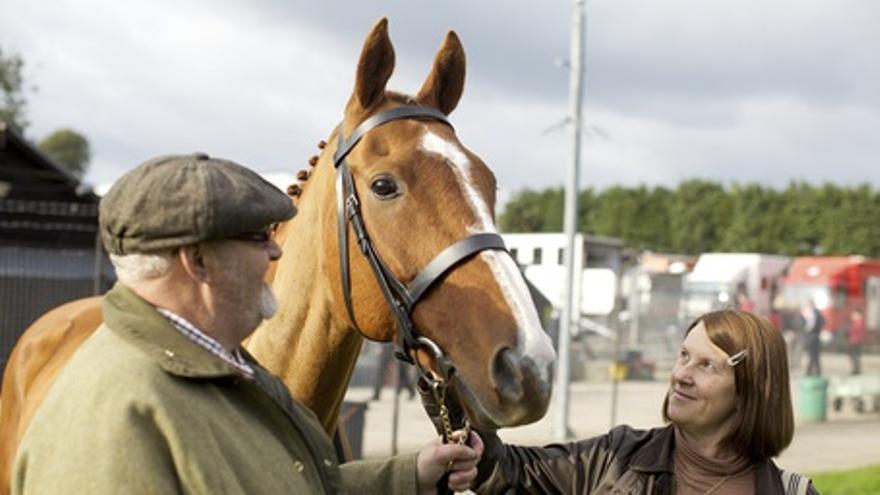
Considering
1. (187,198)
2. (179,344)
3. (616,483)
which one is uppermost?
(187,198)

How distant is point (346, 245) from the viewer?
3.22m

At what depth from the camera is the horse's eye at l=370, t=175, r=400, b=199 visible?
3.12 meters

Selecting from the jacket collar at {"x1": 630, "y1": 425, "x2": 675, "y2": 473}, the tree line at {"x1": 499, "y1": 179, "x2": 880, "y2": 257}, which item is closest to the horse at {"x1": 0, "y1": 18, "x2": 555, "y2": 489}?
the jacket collar at {"x1": 630, "y1": 425, "x2": 675, "y2": 473}

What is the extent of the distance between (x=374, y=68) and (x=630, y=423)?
13.4 meters

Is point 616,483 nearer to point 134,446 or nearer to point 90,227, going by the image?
point 134,446

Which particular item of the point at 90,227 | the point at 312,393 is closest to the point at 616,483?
the point at 312,393

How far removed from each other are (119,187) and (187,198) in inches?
5.6

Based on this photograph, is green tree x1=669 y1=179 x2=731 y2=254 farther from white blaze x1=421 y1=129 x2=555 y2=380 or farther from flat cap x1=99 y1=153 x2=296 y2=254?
flat cap x1=99 y1=153 x2=296 y2=254

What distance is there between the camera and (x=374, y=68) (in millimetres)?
3342

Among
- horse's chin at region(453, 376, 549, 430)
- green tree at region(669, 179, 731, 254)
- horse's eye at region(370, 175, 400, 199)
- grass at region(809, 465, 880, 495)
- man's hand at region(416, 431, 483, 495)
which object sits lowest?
grass at region(809, 465, 880, 495)

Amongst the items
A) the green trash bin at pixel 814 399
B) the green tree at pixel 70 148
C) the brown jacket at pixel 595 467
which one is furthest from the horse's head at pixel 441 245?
the green tree at pixel 70 148

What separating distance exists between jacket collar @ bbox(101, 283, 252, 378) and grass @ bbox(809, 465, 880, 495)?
808cm

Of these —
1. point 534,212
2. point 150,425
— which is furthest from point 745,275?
point 150,425

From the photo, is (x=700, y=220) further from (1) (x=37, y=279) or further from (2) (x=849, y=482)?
(1) (x=37, y=279)
